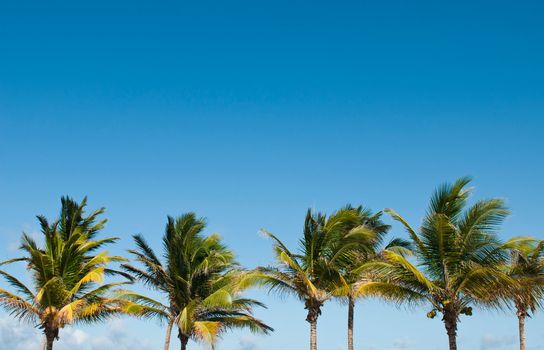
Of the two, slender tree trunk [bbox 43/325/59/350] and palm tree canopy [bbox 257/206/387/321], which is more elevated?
palm tree canopy [bbox 257/206/387/321]

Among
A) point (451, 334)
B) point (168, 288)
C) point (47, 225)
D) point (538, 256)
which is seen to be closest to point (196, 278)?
point (168, 288)

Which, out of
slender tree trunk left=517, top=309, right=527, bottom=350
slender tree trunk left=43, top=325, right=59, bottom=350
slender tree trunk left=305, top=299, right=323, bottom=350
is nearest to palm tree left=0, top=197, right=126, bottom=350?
slender tree trunk left=43, top=325, right=59, bottom=350

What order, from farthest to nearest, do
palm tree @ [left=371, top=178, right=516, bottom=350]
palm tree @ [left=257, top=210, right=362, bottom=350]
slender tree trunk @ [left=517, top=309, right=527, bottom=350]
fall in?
slender tree trunk @ [left=517, top=309, right=527, bottom=350] < palm tree @ [left=257, top=210, right=362, bottom=350] < palm tree @ [left=371, top=178, right=516, bottom=350]

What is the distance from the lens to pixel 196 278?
1213 inches

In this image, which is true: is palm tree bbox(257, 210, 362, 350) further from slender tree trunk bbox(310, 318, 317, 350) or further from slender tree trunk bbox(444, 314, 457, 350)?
slender tree trunk bbox(444, 314, 457, 350)

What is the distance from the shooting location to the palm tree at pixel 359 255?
24.0 meters

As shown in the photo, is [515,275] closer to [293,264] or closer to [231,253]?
[293,264]

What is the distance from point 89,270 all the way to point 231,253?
716 cm

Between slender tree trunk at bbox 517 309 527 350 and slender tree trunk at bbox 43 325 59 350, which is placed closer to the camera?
slender tree trunk at bbox 43 325 59 350

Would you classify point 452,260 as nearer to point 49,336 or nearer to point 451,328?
point 451,328

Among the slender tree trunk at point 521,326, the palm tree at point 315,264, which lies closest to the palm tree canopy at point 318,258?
the palm tree at point 315,264

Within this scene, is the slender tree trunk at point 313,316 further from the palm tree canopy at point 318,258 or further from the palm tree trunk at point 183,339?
the palm tree trunk at point 183,339

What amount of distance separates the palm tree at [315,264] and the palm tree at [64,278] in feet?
26.0

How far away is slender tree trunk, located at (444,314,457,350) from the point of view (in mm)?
22000
